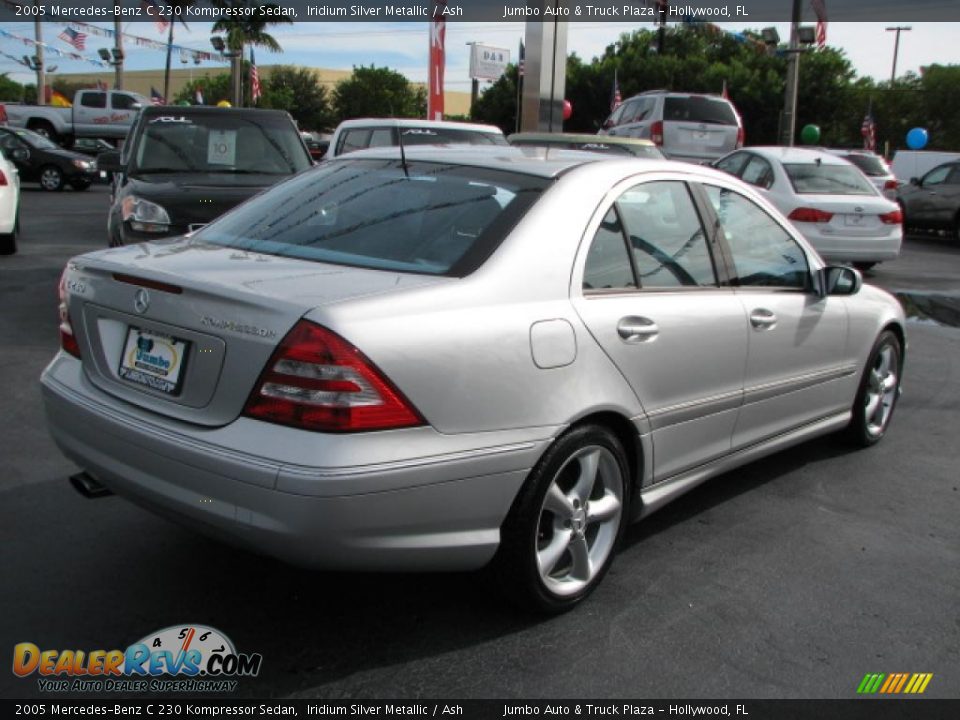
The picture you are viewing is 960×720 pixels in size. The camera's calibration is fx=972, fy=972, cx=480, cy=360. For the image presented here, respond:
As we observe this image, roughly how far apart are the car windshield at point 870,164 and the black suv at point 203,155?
12879 millimetres

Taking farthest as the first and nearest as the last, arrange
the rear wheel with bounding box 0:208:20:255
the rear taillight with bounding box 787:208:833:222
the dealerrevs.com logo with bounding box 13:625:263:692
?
the rear taillight with bounding box 787:208:833:222, the rear wheel with bounding box 0:208:20:255, the dealerrevs.com logo with bounding box 13:625:263:692

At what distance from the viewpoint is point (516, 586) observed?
3.14 metres

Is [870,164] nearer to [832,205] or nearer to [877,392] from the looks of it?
[832,205]

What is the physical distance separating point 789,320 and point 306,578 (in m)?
2.36

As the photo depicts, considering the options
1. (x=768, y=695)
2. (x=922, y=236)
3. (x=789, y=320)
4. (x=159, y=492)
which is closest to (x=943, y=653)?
(x=768, y=695)

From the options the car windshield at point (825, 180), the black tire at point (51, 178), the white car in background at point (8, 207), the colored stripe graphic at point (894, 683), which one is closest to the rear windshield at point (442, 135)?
the car windshield at point (825, 180)

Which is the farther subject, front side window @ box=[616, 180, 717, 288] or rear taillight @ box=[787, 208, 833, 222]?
rear taillight @ box=[787, 208, 833, 222]

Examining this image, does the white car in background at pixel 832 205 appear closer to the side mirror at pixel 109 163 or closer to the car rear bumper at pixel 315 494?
the side mirror at pixel 109 163

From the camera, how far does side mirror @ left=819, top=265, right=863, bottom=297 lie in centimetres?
453

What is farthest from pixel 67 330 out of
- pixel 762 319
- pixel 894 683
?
pixel 894 683

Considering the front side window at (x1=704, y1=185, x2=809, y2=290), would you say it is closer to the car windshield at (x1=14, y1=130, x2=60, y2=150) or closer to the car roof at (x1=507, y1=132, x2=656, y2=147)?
the car roof at (x1=507, y1=132, x2=656, y2=147)

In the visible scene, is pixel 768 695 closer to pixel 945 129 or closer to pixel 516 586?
pixel 516 586

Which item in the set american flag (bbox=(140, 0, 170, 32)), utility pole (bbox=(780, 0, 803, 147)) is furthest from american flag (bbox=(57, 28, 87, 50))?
utility pole (bbox=(780, 0, 803, 147))

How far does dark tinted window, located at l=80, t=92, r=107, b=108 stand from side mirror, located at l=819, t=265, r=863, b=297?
3340 centimetres
